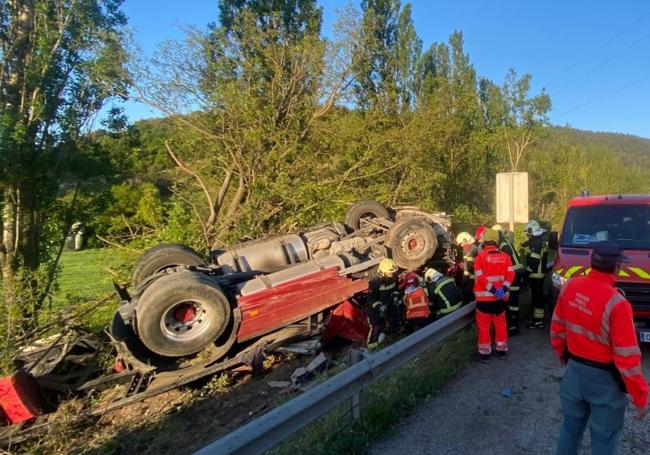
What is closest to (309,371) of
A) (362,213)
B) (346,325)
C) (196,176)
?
(346,325)

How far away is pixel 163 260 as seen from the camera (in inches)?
300

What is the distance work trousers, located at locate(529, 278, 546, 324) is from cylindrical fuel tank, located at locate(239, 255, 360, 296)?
2.53 metres

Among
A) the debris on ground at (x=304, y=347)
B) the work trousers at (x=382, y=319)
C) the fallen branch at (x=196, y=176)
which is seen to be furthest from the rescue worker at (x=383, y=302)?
the fallen branch at (x=196, y=176)

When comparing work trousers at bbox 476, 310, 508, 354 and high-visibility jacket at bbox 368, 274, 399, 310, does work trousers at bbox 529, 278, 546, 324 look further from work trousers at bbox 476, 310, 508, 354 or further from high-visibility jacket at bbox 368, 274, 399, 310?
high-visibility jacket at bbox 368, 274, 399, 310

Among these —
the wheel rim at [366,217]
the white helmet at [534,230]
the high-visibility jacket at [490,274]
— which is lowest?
the high-visibility jacket at [490,274]

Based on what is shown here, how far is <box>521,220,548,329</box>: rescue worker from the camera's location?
619 cm

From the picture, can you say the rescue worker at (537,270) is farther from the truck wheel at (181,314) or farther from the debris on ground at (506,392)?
the truck wheel at (181,314)

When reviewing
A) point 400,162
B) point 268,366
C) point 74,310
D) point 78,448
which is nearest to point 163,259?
point 74,310

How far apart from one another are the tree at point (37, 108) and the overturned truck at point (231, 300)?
8.03 ft

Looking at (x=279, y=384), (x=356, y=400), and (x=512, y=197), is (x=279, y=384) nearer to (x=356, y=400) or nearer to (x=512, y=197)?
(x=356, y=400)

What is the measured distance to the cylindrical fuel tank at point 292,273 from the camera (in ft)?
21.0

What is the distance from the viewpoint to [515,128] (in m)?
25.4

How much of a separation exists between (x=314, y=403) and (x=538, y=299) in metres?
4.46

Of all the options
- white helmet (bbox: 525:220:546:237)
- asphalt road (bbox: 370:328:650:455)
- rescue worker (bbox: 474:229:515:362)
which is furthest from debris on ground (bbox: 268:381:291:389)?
white helmet (bbox: 525:220:546:237)
